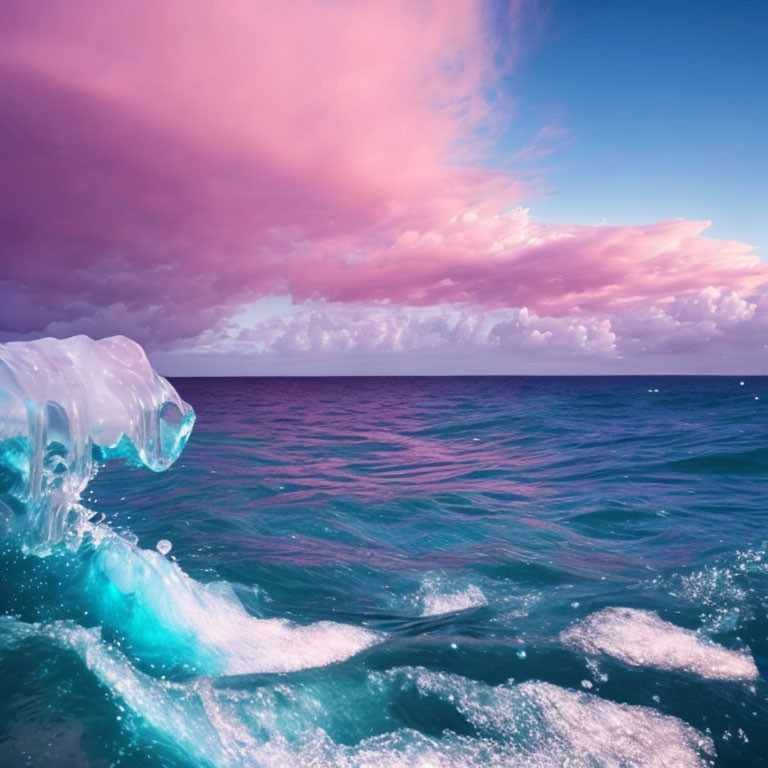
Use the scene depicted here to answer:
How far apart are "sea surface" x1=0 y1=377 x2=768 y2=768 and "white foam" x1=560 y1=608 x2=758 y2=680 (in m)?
0.02

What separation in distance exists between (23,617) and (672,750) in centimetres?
474

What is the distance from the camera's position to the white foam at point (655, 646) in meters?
3.83

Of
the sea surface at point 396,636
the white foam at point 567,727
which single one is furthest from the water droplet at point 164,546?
the white foam at point 567,727

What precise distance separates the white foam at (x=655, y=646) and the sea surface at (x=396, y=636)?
0.06 ft

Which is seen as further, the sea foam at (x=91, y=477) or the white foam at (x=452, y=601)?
the white foam at (x=452, y=601)

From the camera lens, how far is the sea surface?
2871 mm

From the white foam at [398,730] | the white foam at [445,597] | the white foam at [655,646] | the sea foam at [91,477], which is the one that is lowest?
the white foam at [445,597]

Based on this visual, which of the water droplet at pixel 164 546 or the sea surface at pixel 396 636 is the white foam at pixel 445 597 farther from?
the water droplet at pixel 164 546

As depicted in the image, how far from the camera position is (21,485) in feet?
12.6

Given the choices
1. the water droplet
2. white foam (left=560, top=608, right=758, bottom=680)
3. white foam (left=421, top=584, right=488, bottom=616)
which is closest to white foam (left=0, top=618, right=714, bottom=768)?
white foam (left=560, top=608, right=758, bottom=680)

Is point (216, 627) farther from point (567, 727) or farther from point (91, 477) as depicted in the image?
point (567, 727)

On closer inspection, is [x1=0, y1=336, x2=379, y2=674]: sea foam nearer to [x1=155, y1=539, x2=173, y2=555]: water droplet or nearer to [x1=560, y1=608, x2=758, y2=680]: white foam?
[x1=155, y1=539, x2=173, y2=555]: water droplet

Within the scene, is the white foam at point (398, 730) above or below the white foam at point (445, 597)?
above

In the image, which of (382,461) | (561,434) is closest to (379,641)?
(382,461)
